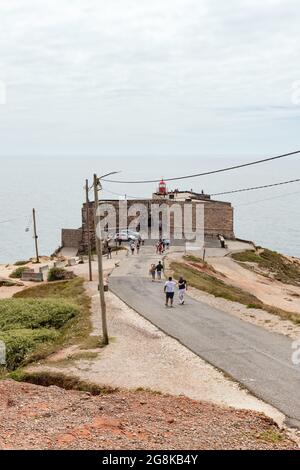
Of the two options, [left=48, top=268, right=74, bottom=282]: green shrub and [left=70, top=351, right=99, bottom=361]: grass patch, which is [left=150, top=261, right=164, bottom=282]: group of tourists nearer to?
[left=48, top=268, right=74, bottom=282]: green shrub

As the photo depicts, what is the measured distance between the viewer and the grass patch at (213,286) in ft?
113

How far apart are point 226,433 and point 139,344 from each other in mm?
10093

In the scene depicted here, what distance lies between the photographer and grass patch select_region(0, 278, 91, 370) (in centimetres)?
2381

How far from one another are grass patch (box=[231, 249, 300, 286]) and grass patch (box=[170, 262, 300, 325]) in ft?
45.1

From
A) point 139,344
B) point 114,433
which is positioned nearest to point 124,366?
point 139,344

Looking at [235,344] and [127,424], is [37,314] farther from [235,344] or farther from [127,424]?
[127,424]

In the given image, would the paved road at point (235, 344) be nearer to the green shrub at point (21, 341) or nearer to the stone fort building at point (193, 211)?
the green shrub at point (21, 341)

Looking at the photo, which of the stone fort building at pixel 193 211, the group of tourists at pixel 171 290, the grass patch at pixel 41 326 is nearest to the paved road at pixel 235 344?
the group of tourists at pixel 171 290

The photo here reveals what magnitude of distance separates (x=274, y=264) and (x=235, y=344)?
4373 centimetres

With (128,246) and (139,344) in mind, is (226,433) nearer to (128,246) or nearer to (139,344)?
(139,344)

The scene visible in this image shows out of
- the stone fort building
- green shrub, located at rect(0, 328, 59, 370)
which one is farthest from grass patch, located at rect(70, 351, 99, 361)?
the stone fort building

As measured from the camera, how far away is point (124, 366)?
20.3m

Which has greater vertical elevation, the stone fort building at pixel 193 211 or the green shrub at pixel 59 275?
the stone fort building at pixel 193 211

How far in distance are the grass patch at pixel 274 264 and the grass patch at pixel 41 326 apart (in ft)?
93.7
